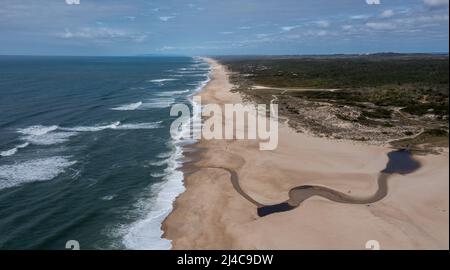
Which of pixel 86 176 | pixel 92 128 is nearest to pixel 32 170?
pixel 86 176

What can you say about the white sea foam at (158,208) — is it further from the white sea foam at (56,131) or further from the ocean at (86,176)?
the white sea foam at (56,131)

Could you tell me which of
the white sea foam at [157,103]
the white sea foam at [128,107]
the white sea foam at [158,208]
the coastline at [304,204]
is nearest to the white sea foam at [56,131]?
the white sea foam at [128,107]

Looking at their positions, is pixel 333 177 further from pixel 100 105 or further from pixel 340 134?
pixel 100 105

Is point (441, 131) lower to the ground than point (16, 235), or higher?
higher

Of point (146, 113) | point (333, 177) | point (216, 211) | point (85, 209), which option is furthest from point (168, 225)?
point (146, 113)

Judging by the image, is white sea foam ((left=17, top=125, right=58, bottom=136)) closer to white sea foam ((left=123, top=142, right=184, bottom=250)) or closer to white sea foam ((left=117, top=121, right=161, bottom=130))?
white sea foam ((left=117, top=121, right=161, bottom=130))

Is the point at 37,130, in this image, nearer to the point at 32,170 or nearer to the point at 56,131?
the point at 56,131

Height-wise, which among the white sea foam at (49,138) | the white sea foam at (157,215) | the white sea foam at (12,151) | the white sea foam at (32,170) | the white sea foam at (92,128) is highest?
the white sea foam at (92,128)
